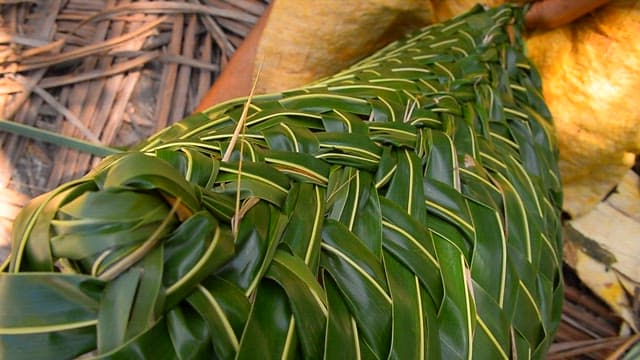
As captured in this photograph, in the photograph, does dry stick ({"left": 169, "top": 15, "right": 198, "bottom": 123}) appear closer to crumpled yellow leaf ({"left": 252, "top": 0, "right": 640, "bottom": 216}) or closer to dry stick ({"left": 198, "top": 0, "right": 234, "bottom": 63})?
dry stick ({"left": 198, "top": 0, "right": 234, "bottom": 63})

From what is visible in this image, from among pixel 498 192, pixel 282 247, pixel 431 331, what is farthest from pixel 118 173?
pixel 498 192

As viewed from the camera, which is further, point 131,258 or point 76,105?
point 76,105

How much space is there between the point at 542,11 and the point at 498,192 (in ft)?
1.35

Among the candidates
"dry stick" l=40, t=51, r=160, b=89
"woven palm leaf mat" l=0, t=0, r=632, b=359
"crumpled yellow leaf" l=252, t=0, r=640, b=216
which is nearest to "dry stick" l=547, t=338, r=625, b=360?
"woven palm leaf mat" l=0, t=0, r=632, b=359

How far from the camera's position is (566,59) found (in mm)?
806

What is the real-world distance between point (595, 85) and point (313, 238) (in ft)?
1.99

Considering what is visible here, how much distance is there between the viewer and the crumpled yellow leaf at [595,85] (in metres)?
0.76

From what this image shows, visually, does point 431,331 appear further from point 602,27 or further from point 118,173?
point 602,27

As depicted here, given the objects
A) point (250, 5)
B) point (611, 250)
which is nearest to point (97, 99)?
point (250, 5)

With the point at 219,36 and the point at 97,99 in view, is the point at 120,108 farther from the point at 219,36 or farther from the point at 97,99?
the point at 219,36

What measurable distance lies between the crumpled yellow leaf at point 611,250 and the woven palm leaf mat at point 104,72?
1.1 inches

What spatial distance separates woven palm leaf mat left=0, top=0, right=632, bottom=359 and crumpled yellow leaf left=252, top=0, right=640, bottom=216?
0.18 m

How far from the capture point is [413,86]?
1.81ft

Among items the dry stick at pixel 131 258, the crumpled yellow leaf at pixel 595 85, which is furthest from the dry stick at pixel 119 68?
the dry stick at pixel 131 258
